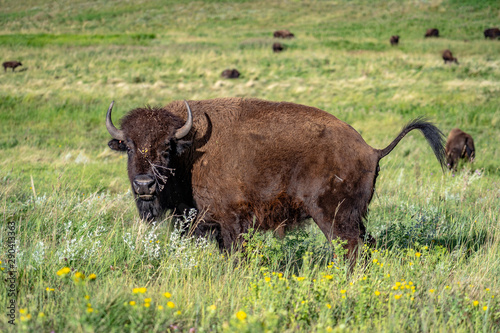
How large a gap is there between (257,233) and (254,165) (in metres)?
0.81

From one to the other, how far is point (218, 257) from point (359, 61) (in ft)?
89.2

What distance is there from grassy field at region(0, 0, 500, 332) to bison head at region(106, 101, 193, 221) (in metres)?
0.34

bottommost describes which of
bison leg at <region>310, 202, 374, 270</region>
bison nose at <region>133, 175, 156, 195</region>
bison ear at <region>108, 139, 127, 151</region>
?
bison leg at <region>310, 202, 374, 270</region>

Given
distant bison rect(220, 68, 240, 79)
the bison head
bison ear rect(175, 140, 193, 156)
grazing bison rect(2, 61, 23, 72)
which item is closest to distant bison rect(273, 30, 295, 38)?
distant bison rect(220, 68, 240, 79)

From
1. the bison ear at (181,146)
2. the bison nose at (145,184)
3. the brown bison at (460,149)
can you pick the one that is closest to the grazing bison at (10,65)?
the brown bison at (460,149)

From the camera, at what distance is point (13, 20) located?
60.4m

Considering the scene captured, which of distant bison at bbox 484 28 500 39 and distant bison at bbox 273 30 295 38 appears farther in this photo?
distant bison at bbox 273 30 295 38

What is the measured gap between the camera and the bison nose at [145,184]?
15.1 feet

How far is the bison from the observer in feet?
15.3

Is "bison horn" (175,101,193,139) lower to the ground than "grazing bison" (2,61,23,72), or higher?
higher

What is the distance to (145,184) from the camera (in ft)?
15.1

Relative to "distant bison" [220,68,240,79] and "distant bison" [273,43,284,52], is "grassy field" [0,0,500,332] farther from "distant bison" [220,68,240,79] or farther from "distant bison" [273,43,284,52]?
"distant bison" [273,43,284,52]

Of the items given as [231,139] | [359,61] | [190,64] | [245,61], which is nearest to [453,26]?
[359,61]

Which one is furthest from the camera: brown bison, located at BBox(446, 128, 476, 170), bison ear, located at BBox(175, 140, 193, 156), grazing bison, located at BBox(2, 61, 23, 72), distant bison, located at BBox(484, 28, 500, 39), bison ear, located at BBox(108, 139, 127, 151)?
distant bison, located at BBox(484, 28, 500, 39)
